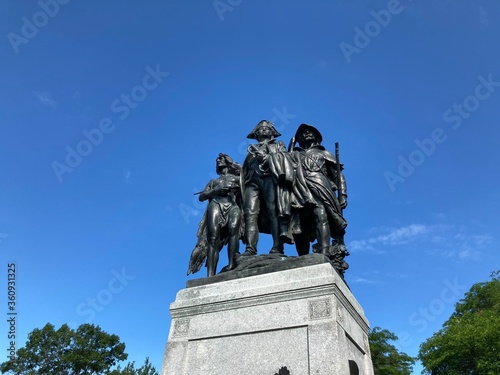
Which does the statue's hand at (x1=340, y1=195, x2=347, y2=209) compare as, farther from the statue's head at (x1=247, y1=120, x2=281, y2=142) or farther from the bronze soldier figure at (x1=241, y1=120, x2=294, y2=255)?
the statue's head at (x1=247, y1=120, x2=281, y2=142)

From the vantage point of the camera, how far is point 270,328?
6113mm

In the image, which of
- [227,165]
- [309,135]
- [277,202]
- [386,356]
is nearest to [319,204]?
[277,202]

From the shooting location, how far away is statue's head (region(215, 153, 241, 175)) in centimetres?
913

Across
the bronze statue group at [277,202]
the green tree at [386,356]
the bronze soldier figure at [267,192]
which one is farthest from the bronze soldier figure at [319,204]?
the green tree at [386,356]

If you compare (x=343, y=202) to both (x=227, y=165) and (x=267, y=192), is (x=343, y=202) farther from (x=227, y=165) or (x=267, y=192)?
(x=227, y=165)

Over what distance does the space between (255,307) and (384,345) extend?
34070mm

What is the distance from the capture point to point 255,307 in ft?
21.1

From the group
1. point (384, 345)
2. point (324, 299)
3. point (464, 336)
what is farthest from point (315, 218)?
point (384, 345)

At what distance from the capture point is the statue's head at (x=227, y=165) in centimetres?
913

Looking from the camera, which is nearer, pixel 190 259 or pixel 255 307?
pixel 255 307

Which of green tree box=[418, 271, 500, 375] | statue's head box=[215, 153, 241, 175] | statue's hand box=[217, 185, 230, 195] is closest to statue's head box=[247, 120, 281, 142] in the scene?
statue's head box=[215, 153, 241, 175]

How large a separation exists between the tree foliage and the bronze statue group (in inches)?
1144

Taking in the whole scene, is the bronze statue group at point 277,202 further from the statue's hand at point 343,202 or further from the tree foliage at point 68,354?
the tree foliage at point 68,354

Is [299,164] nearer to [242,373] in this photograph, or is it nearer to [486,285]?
[242,373]
